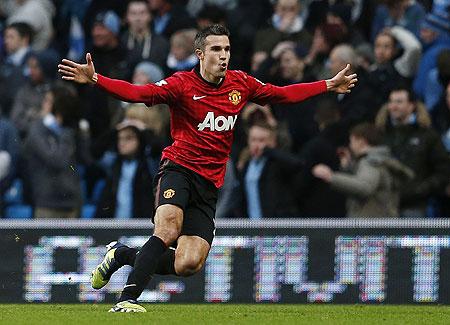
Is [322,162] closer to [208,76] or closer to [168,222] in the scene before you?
[208,76]

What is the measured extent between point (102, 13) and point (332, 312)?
7.07 metres

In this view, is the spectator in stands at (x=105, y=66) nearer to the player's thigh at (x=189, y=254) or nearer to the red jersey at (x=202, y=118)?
the red jersey at (x=202, y=118)

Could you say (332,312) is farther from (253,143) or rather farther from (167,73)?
(167,73)

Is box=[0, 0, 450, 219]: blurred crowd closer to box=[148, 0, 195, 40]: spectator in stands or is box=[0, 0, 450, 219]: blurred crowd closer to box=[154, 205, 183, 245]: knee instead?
box=[148, 0, 195, 40]: spectator in stands

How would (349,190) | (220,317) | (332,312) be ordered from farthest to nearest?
(349,190), (332,312), (220,317)

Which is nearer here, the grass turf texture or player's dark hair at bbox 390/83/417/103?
the grass turf texture

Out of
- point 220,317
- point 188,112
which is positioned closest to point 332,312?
point 220,317

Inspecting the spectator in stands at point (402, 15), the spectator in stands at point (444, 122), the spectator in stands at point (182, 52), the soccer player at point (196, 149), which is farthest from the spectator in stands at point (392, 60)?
the soccer player at point (196, 149)

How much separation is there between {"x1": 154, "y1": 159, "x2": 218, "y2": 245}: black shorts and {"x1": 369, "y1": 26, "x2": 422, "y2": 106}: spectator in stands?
5028mm

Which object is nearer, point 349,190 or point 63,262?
point 63,262

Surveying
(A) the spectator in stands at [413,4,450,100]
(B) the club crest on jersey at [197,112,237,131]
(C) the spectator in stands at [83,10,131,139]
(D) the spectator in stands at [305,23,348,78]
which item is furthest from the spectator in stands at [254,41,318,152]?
(B) the club crest on jersey at [197,112,237,131]

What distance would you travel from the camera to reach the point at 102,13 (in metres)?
16.8

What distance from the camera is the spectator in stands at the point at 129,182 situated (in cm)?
1441

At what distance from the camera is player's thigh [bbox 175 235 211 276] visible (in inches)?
394
